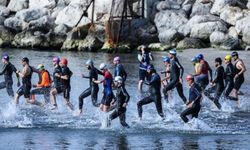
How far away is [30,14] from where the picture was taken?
56.8 meters

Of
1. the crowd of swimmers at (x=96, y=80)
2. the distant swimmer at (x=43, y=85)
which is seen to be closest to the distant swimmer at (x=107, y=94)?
the crowd of swimmers at (x=96, y=80)

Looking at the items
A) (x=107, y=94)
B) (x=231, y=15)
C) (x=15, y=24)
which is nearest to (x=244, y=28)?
(x=231, y=15)

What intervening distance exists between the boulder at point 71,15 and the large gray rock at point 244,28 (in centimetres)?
1206

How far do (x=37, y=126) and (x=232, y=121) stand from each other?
6.20 metres

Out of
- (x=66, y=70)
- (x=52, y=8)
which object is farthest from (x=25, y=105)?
(x=52, y=8)

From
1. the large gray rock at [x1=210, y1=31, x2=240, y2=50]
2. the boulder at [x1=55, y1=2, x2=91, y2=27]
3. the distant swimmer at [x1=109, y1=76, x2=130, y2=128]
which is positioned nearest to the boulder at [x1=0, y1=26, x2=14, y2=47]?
the boulder at [x1=55, y1=2, x2=91, y2=27]

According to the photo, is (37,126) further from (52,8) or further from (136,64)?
(52,8)

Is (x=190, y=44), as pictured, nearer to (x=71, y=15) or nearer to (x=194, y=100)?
(x=71, y=15)

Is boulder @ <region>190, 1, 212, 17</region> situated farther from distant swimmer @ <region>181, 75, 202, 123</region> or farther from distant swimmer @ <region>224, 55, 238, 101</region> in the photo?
distant swimmer @ <region>181, 75, 202, 123</region>

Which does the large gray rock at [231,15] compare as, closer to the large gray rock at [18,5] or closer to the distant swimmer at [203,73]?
the large gray rock at [18,5]

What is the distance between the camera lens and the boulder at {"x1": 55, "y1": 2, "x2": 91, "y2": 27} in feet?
182

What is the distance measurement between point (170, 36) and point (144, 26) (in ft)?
12.5

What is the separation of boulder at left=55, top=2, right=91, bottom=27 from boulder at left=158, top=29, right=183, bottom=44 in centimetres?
698

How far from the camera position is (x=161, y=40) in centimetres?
5125
